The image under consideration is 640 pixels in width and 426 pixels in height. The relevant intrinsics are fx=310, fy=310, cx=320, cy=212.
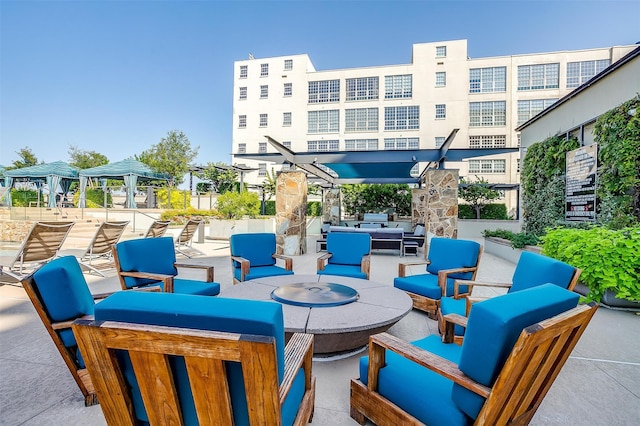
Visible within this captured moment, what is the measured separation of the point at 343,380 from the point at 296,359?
3.44 feet

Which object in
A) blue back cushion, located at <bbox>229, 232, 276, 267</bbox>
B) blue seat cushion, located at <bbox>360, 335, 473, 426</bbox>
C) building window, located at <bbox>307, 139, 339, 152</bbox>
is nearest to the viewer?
blue seat cushion, located at <bbox>360, 335, 473, 426</bbox>

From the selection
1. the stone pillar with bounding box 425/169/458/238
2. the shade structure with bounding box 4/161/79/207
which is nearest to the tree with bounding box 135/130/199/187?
the shade structure with bounding box 4/161/79/207

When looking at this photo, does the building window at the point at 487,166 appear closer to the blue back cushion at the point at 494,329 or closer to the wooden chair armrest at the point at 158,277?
the wooden chair armrest at the point at 158,277

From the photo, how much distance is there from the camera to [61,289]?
1923 mm

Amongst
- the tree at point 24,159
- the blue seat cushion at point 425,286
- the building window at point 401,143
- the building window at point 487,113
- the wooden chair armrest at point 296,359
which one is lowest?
the blue seat cushion at point 425,286

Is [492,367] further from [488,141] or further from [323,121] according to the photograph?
[323,121]

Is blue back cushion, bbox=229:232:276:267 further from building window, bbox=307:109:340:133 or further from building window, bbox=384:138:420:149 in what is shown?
building window, bbox=307:109:340:133

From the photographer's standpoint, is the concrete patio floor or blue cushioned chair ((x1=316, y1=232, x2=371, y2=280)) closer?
the concrete patio floor

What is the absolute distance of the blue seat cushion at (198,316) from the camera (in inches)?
42.6

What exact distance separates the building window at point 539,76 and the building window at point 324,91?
14935 millimetres

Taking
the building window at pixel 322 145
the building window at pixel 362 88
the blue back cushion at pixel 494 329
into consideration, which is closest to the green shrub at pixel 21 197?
the building window at pixel 322 145

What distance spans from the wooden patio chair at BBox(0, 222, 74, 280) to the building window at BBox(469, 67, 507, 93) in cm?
2836

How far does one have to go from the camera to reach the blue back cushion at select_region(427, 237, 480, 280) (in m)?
3.99

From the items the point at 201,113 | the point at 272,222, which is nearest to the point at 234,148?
the point at 201,113
